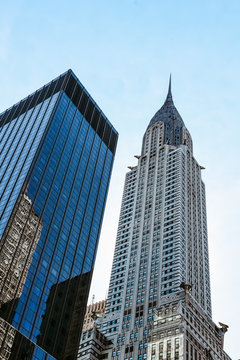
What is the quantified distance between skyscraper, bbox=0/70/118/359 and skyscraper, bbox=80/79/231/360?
26778 millimetres

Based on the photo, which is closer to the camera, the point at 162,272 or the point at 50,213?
the point at 50,213

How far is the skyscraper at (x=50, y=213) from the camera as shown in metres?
94.5

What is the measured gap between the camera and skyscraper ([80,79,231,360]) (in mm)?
127125

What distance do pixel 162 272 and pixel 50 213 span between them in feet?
Answer: 167

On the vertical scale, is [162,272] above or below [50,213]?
above

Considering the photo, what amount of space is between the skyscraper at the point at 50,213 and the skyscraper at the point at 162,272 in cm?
2678

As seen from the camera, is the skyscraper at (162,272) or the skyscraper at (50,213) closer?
the skyscraper at (50,213)

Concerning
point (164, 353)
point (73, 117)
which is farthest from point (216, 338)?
point (73, 117)

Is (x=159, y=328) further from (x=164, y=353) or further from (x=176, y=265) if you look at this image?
(x=176, y=265)

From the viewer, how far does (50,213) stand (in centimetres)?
11319

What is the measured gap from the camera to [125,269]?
158 meters

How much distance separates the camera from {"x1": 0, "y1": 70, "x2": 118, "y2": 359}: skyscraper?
9450 centimetres

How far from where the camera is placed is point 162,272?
148 m

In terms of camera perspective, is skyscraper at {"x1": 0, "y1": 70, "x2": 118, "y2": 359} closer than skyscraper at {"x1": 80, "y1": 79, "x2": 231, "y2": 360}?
Yes
